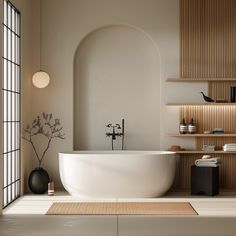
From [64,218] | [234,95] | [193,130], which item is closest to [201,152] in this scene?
[193,130]

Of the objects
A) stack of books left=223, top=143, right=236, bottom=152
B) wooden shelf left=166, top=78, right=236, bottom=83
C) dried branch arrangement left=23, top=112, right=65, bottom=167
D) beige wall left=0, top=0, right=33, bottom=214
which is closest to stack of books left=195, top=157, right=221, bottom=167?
stack of books left=223, top=143, right=236, bottom=152

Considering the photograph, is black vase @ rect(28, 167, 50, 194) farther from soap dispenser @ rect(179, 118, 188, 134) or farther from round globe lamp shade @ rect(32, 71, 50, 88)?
soap dispenser @ rect(179, 118, 188, 134)

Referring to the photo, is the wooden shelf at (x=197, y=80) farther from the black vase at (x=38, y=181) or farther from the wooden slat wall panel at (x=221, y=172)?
the black vase at (x=38, y=181)

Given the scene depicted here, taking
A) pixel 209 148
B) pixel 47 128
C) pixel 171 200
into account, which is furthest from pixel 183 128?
pixel 47 128

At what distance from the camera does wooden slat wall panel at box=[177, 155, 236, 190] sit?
8.16 m

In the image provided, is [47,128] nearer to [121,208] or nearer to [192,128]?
[192,128]

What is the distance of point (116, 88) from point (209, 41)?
1521 mm

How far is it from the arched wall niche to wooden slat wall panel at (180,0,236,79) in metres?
0.52

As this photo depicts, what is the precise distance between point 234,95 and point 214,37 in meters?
0.90

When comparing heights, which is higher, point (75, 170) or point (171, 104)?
point (171, 104)

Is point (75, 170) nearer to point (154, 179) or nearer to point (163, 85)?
point (154, 179)

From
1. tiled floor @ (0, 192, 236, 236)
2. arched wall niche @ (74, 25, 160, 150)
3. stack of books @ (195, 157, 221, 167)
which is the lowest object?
tiled floor @ (0, 192, 236, 236)

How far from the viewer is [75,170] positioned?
23.7 ft

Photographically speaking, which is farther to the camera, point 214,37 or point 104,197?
point 214,37
